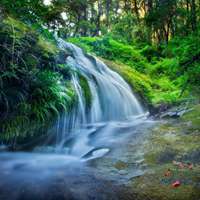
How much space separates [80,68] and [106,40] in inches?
227

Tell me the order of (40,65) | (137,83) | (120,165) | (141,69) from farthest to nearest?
1. (141,69)
2. (137,83)
3. (40,65)
4. (120,165)

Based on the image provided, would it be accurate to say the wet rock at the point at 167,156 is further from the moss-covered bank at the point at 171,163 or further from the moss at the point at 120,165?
the moss at the point at 120,165

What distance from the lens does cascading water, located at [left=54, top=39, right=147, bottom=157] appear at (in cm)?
585

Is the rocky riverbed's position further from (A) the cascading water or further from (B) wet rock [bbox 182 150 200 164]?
(A) the cascading water

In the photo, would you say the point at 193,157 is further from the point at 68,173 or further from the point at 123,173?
the point at 68,173

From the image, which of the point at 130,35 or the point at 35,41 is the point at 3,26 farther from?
the point at 130,35

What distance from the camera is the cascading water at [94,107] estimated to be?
5.85 meters

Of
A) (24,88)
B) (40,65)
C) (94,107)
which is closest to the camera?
(24,88)

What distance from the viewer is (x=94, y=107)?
7.36 meters

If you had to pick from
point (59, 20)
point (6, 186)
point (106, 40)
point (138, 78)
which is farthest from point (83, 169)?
point (106, 40)

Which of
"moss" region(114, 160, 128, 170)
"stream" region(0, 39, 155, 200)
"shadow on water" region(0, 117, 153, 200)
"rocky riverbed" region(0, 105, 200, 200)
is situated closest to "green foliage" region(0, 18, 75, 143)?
"stream" region(0, 39, 155, 200)

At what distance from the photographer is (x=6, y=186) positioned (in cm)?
331

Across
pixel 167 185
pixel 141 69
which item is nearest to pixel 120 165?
pixel 167 185

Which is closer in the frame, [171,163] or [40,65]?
[171,163]
